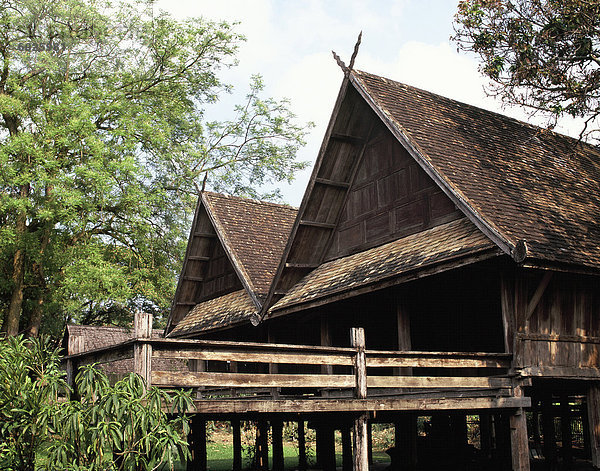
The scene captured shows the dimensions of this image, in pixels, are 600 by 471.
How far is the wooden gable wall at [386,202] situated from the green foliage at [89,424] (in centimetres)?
742

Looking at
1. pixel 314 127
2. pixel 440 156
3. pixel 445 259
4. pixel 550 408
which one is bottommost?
pixel 550 408

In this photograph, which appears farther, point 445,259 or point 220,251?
point 220,251

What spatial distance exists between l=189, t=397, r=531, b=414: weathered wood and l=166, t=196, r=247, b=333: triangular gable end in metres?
10.5

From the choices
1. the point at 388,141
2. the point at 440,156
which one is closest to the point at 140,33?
the point at 388,141

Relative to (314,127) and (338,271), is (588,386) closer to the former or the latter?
(338,271)

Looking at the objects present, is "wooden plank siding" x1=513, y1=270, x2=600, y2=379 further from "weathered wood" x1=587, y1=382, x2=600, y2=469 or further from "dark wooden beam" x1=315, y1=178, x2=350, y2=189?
"dark wooden beam" x1=315, y1=178, x2=350, y2=189

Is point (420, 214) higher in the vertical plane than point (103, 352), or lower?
higher

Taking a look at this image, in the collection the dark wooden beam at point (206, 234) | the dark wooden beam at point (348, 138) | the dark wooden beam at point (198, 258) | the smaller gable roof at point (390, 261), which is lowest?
the smaller gable roof at point (390, 261)

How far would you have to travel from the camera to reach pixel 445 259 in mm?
12438

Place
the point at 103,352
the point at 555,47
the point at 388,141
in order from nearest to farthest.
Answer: the point at 103,352
the point at 388,141
the point at 555,47

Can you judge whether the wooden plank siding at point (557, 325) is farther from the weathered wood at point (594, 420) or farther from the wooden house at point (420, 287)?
the weathered wood at point (594, 420)

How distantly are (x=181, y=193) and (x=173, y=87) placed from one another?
5.10 meters

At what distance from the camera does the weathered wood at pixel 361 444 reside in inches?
424

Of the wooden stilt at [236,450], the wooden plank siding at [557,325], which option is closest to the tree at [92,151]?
the wooden stilt at [236,450]
